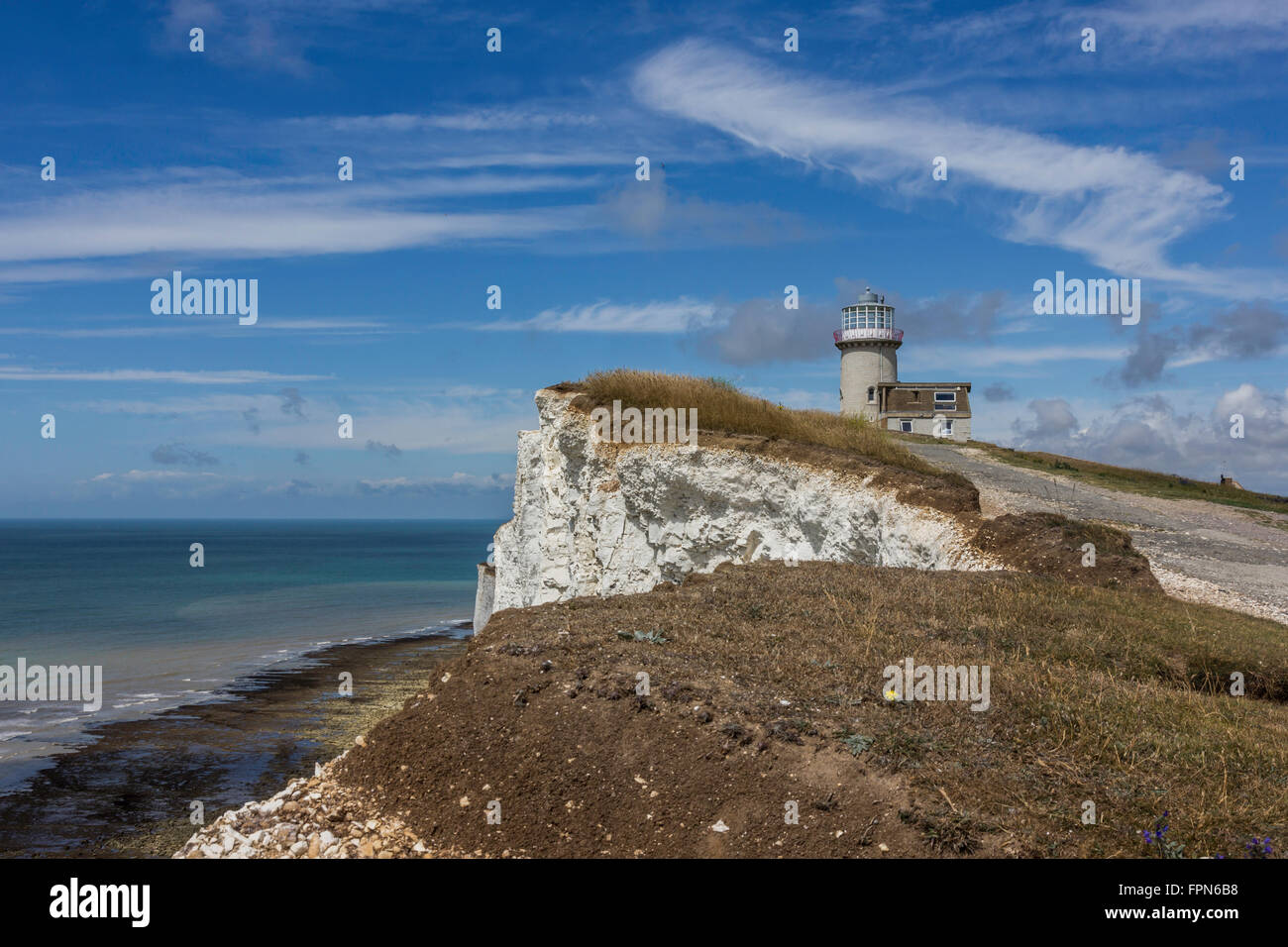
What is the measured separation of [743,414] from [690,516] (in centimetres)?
288

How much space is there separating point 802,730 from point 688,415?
1431 cm

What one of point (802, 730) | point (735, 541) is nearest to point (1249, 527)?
point (735, 541)

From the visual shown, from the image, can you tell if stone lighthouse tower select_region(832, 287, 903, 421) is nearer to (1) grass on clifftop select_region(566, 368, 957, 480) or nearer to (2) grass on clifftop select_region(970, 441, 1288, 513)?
(2) grass on clifftop select_region(970, 441, 1288, 513)

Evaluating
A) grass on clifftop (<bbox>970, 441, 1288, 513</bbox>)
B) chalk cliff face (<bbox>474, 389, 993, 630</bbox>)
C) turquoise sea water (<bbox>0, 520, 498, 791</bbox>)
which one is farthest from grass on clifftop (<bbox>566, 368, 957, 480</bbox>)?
turquoise sea water (<bbox>0, 520, 498, 791</bbox>)

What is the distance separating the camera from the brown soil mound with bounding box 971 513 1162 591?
1306cm

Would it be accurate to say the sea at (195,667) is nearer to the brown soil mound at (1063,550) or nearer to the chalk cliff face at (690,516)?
the chalk cliff face at (690,516)

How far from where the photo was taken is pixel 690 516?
20.7 meters

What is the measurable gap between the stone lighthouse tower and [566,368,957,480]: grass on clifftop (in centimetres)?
3481

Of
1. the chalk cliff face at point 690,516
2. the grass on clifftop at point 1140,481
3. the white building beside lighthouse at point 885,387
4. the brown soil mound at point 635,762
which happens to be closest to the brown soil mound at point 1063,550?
the chalk cliff face at point 690,516

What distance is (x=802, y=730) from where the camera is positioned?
7.17 metres

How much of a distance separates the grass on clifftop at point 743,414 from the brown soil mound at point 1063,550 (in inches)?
149

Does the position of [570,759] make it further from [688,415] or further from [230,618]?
[230,618]
